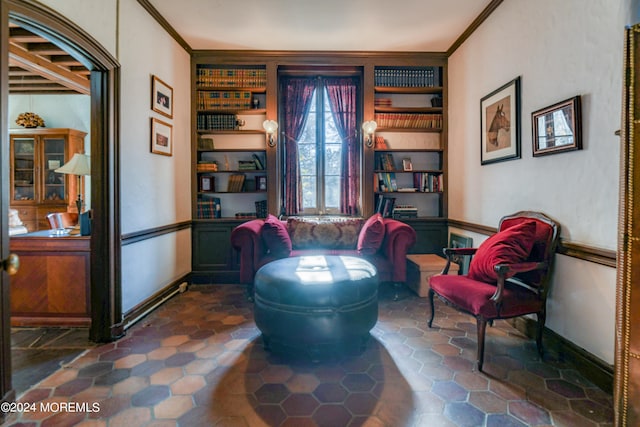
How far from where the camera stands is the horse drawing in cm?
279

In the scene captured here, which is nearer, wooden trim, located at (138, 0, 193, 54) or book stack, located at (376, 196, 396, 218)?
wooden trim, located at (138, 0, 193, 54)

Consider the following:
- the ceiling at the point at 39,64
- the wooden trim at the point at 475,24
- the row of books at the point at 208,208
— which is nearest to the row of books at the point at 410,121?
the wooden trim at the point at 475,24

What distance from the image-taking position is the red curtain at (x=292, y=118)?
4301 mm

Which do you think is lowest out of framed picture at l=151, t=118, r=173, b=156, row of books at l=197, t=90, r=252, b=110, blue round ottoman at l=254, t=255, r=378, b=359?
blue round ottoman at l=254, t=255, r=378, b=359

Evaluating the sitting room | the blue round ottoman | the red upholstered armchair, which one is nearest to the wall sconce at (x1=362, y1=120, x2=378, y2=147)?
the sitting room

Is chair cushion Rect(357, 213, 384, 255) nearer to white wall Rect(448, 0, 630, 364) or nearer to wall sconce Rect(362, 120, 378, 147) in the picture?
white wall Rect(448, 0, 630, 364)

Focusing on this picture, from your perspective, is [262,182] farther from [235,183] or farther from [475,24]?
[475,24]

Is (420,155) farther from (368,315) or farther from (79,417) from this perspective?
(79,417)

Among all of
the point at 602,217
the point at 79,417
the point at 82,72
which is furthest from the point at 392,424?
the point at 82,72

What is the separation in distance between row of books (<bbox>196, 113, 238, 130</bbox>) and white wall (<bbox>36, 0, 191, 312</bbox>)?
31 centimetres

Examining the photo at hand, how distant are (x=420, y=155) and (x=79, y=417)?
4.29 meters

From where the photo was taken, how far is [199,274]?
399 cm

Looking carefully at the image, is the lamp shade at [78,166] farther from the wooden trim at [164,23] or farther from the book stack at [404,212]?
the book stack at [404,212]

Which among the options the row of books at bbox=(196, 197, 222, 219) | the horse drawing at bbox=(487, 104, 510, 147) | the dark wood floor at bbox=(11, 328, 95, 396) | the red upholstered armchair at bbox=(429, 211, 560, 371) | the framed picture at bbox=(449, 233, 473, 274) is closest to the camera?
the dark wood floor at bbox=(11, 328, 95, 396)
